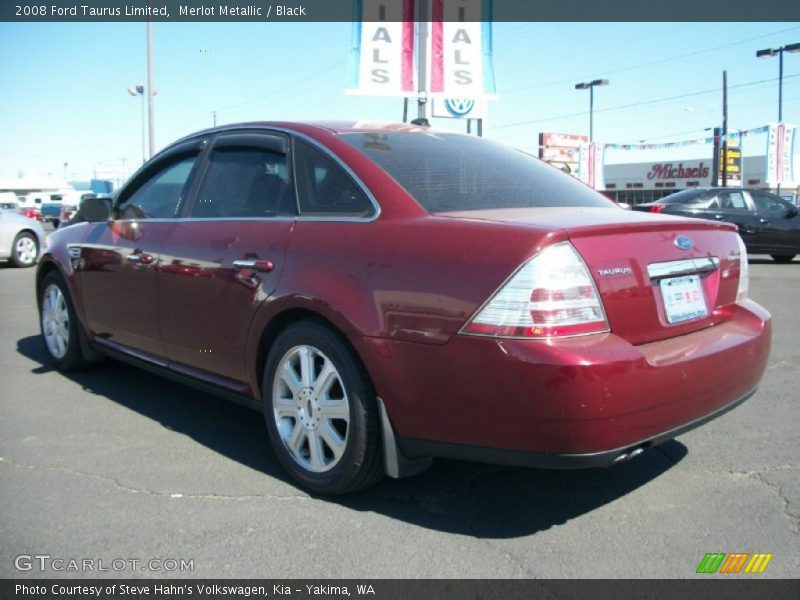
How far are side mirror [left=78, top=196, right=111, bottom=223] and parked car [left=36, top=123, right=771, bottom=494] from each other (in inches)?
28.0

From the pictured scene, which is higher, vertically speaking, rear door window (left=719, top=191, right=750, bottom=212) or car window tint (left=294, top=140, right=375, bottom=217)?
rear door window (left=719, top=191, right=750, bottom=212)

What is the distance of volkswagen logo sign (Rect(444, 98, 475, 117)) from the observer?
1595cm

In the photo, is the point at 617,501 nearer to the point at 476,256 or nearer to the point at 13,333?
the point at 476,256

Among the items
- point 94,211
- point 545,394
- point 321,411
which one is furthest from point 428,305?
point 94,211

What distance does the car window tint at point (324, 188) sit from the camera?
321cm

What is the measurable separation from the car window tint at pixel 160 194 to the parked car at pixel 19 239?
10.5m

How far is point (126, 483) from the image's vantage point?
3.37 meters

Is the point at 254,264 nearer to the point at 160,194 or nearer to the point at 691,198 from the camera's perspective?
the point at 160,194

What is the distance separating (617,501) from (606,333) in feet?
3.05

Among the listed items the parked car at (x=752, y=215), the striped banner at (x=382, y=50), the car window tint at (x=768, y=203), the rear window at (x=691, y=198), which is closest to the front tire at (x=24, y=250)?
the striped banner at (x=382, y=50)

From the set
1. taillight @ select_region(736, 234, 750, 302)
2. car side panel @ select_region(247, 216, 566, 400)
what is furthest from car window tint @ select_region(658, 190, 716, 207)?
car side panel @ select_region(247, 216, 566, 400)

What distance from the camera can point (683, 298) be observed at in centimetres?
296

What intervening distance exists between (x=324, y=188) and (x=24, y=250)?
12.8 m

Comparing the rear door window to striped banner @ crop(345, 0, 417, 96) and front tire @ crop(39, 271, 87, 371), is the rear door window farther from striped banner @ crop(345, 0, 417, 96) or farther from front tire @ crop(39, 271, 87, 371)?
front tire @ crop(39, 271, 87, 371)
